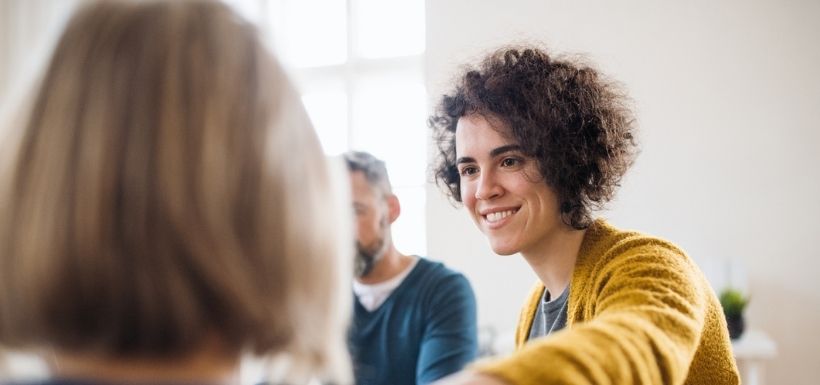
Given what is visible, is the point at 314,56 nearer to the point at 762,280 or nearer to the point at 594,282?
the point at 762,280

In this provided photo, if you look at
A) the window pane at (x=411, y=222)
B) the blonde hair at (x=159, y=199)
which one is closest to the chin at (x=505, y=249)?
the blonde hair at (x=159, y=199)

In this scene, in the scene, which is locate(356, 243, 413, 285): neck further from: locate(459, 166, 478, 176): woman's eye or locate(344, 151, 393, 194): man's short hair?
locate(459, 166, 478, 176): woman's eye

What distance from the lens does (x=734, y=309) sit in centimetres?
306

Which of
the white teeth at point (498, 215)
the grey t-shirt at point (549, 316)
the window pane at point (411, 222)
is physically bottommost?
the window pane at point (411, 222)

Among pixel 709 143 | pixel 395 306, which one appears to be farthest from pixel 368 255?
pixel 709 143

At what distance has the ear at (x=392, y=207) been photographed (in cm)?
181

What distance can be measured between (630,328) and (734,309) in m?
2.61

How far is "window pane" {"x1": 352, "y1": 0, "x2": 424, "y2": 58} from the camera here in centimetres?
436

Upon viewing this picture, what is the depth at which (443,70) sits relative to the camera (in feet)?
13.0

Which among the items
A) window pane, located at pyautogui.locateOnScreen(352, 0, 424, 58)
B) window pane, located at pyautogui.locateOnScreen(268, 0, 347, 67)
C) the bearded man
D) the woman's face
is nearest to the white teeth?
the woman's face

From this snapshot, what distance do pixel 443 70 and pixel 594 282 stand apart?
9.59 feet

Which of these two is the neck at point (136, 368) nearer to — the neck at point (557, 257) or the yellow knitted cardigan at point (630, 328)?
the yellow knitted cardigan at point (630, 328)

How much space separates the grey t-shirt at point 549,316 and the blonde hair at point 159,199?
35.3 inches

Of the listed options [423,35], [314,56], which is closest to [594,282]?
[423,35]
